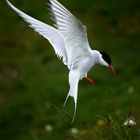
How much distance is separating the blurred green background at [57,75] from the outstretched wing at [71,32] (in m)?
3.30

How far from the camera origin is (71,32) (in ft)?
16.1

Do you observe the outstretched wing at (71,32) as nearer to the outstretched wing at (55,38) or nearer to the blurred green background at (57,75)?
the outstretched wing at (55,38)

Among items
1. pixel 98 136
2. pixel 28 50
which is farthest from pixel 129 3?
pixel 98 136

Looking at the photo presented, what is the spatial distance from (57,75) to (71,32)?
815cm

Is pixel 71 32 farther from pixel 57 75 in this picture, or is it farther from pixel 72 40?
pixel 57 75

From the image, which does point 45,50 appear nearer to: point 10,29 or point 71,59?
point 10,29

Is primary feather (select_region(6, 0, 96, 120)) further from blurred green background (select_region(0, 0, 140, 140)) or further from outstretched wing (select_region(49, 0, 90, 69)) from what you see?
blurred green background (select_region(0, 0, 140, 140))

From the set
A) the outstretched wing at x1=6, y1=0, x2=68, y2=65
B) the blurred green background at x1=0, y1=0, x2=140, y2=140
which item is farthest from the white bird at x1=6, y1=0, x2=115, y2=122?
the blurred green background at x1=0, y1=0, x2=140, y2=140

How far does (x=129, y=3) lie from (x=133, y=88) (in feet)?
15.6

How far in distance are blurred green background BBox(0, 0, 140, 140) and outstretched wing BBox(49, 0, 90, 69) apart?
10.8ft

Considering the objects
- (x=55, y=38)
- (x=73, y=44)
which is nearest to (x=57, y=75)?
(x=55, y=38)

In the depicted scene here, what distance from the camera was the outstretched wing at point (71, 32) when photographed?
186 inches

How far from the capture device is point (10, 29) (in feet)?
53.1

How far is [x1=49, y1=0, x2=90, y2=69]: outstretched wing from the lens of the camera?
474 centimetres
